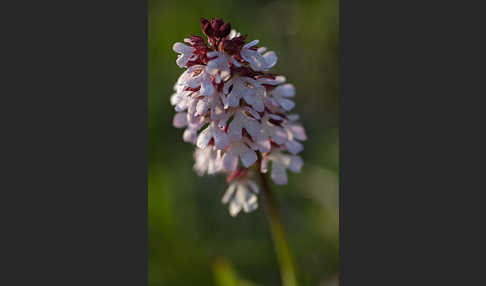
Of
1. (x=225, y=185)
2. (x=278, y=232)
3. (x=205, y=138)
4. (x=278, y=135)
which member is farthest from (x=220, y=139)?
(x=225, y=185)

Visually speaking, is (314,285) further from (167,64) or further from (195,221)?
(167,64)

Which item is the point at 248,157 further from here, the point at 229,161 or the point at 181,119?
the point at 181,119

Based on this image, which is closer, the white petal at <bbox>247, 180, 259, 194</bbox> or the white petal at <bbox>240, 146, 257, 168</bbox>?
the white petal at <bbox>240, 146, 257, 168</bbox>

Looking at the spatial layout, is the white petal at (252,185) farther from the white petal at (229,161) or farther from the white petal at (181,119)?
the white petal at (181,119)

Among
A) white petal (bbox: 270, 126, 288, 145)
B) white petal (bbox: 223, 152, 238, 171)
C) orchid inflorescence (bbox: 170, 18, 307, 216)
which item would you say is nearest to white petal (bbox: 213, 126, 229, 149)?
orchid inflorescence (bbox: 170, 18, 307, 216)

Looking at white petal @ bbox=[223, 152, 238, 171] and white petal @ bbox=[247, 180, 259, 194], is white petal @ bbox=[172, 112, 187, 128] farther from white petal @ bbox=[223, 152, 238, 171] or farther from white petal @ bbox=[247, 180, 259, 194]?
white petal @ bbox=[247, 180, 259, 194]

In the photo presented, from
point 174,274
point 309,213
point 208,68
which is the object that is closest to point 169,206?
point 174,274

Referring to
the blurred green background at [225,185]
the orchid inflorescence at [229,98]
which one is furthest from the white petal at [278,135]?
the blurred green background at [225,185]
